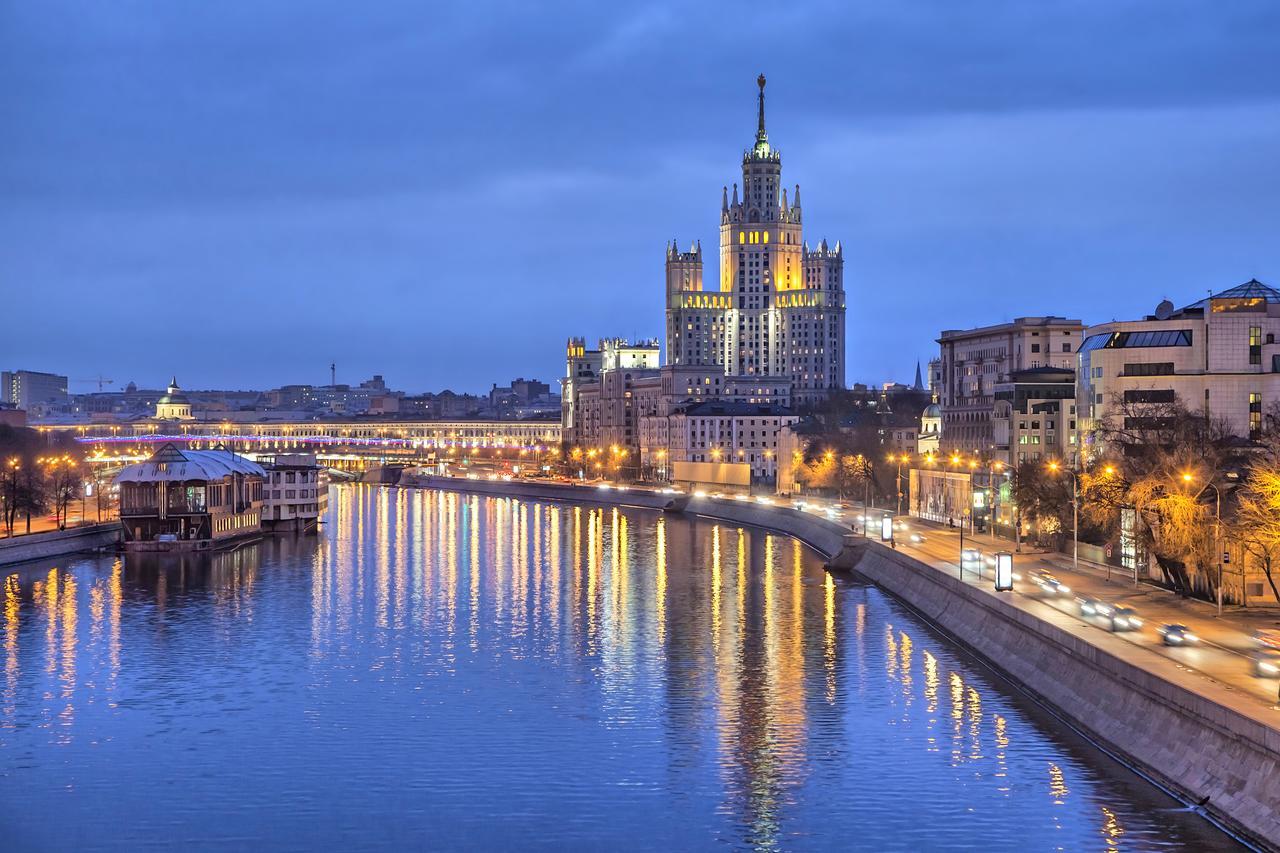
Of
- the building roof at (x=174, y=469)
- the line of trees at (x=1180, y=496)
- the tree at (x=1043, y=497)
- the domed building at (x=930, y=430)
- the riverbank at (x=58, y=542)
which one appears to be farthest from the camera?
the domed building at (x=930, y=430)

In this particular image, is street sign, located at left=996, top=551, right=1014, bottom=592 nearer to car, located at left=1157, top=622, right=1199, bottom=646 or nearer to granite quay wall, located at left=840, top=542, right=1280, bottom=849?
granite quay wall, located at left=840, top=542, right=1280, bottom=849

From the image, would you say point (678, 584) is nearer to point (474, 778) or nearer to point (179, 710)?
point (179, 710)

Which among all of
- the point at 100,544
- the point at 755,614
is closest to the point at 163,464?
the point at 100,544

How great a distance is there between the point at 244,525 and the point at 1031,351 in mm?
68445

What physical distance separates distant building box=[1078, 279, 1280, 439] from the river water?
22.6 m

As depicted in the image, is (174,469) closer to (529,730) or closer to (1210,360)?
(1210,360)

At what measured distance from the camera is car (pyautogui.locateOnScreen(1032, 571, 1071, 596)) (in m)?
56.3

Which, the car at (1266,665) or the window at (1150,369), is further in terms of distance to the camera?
the window at (1150,369)

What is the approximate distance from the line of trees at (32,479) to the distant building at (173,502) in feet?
20.5

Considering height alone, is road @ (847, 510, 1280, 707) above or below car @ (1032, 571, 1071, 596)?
below

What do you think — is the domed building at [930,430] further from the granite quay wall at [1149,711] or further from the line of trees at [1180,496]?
the granite quay wall at [1149,711]

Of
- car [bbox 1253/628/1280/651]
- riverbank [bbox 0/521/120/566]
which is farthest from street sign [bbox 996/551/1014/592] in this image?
riverbank [bbox 0/521/120/566]

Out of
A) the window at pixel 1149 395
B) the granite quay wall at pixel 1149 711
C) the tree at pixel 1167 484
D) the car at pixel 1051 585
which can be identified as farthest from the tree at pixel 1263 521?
the window at pixel 1149 395

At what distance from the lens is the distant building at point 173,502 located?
102562 mm
